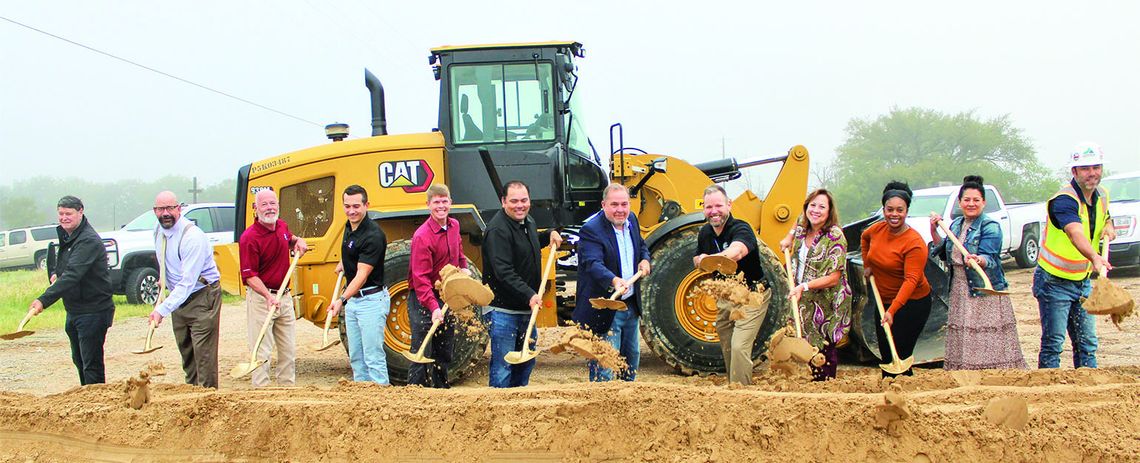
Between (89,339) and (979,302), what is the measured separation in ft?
19.7

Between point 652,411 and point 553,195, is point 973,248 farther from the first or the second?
point 553,195

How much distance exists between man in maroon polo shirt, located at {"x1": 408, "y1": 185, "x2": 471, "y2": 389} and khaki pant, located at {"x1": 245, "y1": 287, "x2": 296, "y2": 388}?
1151mm

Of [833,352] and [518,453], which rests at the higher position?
→ [833,352]

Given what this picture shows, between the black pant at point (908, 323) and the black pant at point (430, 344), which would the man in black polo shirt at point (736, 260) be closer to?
the black pant at point (908, 323)

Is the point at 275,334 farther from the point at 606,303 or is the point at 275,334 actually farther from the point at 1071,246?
the point at 1071,246

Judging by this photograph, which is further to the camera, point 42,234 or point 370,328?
point 42,234

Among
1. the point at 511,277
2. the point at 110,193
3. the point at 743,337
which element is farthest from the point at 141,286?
the point at 110,193

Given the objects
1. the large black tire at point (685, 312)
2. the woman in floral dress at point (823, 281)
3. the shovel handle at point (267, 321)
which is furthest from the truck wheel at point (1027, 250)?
the shovel handle at point (267, 321)

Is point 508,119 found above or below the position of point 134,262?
above

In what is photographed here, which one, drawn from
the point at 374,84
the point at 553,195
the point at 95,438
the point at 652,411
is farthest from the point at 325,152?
the point at 652,411

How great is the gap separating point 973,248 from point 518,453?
3.15m

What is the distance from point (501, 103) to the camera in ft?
25.1

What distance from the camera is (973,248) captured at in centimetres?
553

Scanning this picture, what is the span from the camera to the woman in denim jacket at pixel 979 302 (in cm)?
548
